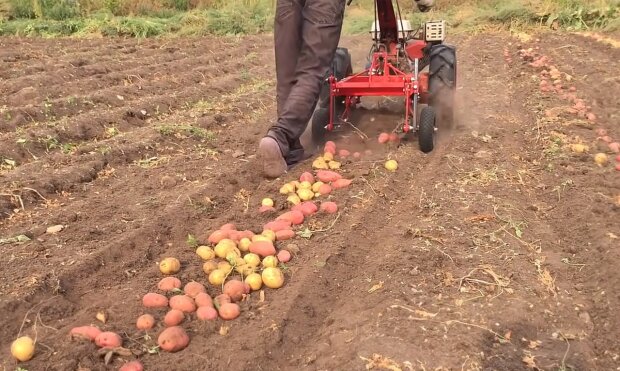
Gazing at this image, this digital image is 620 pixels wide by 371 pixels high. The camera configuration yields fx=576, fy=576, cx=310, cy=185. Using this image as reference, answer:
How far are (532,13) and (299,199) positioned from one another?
11831 millimetres

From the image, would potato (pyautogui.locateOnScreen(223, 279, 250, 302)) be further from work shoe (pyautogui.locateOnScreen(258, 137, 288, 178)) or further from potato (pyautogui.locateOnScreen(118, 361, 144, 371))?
work shoe (pyautogui.locateOnScreen(258, 137, 288, 178))

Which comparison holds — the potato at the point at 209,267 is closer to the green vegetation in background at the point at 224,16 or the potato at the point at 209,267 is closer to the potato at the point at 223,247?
the potato at the point at 223,247

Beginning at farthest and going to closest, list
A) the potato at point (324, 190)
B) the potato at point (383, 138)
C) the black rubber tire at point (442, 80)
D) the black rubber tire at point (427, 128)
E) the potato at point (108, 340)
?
the black rubber tire at point (442, 80) < the potato at point (383, 138) < the black rubber tire at point (427, 128) < the potato at point (324, 190) < the potato at point (108, 340)

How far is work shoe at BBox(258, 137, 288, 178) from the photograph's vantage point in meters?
4.72

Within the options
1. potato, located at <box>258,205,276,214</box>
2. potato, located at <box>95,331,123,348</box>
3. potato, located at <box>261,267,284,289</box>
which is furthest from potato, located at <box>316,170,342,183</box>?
potato, located at <box>95,331,123,348</box>

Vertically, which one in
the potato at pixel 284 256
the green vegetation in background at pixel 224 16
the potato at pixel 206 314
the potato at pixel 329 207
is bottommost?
the green vegetation in background at pixel 224 16

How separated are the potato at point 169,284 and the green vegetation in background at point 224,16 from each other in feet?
38.8

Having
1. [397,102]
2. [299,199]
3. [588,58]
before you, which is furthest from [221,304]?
[588,58]

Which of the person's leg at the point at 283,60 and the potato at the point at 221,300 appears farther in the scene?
the person's leg at the point at 283,60

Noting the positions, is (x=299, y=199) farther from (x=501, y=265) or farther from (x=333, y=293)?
(x=501, y=265)

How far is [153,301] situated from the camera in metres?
3.03

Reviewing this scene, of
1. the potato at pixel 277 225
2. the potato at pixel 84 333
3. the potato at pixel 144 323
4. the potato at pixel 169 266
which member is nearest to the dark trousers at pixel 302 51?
the potato at pixel 277 225

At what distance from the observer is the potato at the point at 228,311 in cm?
298

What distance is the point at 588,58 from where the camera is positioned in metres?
9.41
